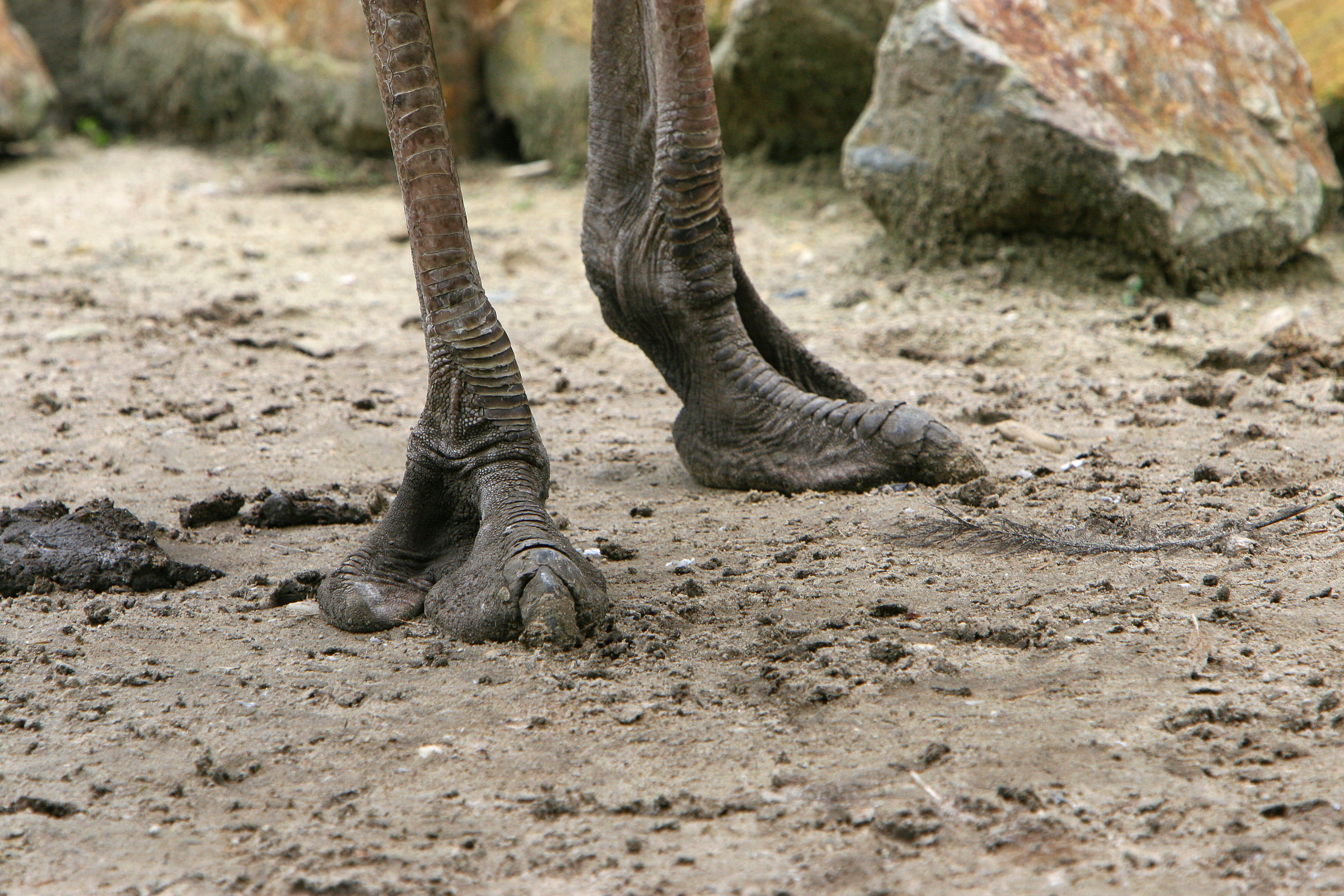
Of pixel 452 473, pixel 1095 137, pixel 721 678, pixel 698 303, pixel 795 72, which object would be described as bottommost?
pixel 721 678

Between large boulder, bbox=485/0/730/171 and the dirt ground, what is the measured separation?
3829mm

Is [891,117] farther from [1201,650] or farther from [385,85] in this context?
[1201,650]

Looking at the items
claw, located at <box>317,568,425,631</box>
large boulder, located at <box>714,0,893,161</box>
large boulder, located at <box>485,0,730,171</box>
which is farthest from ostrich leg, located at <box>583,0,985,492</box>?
large boulder, located at <box>485,0,730,171</box>

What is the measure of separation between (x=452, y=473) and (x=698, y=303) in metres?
0.81

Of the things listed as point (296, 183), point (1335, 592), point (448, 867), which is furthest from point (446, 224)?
point (296, 183)

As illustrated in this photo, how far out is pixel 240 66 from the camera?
8.91 meters

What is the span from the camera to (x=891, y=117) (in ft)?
16.6

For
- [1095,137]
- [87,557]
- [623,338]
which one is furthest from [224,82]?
[87,557]

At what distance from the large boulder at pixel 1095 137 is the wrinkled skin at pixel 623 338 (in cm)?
189

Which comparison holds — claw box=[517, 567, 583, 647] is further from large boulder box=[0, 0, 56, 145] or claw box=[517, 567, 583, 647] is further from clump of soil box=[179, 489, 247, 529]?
large boulder box=[0, 0, 56, 145]

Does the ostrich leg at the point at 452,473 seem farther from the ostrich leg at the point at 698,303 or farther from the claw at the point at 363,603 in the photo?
the ostrich leg at the point at 698,303

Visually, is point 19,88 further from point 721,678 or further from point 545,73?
point 721,678

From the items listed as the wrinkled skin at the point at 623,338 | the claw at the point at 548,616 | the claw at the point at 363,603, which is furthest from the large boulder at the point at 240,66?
the claw at the point at 548,616

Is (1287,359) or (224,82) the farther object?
(224,82)
